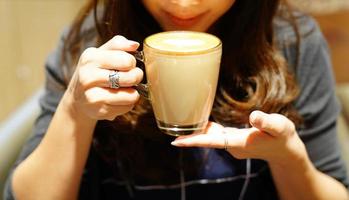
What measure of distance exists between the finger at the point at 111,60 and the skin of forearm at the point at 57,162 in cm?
17

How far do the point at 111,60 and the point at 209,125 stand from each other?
0.71 feet

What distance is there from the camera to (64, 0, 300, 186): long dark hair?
3.28 feet

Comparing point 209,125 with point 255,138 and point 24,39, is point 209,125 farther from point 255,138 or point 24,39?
point 24,39

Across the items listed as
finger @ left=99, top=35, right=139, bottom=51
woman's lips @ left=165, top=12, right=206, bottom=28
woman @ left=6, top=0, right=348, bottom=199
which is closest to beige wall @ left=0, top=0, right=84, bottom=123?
woman @ left=6, top=0, right=348, bottom=199

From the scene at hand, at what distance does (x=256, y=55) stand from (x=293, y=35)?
0.47ft

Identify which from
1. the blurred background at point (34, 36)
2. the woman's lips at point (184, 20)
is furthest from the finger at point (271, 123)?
the blurred background at point (34, 36)

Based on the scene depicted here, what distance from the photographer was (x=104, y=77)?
74 centimetres

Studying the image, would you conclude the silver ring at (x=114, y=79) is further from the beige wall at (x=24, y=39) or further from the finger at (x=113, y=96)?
the beige wall at (x=24, y=39)

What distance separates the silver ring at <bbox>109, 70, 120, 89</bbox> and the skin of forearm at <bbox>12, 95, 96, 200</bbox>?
0.18 metres

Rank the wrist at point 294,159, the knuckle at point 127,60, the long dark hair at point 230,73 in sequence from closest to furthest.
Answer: the knuckle at point 127,60
the wrist at point 294,159
the long dark hair at point 230,73

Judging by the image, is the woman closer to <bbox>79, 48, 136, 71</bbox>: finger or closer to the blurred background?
<bbox>79, 48, 136, 71</bbox>: finger

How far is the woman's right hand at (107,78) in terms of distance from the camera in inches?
28.8

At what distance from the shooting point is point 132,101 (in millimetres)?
746

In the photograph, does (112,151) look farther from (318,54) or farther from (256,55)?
(318,54)
